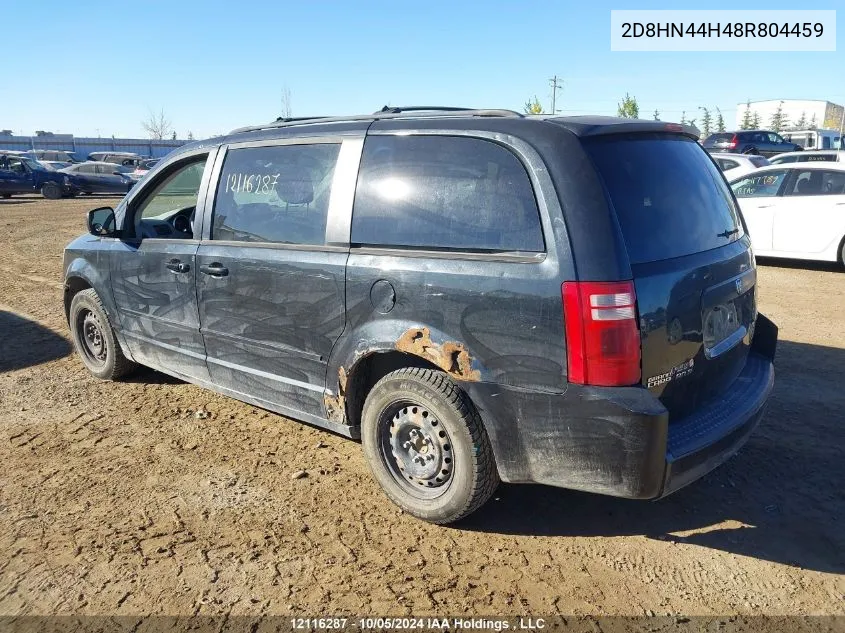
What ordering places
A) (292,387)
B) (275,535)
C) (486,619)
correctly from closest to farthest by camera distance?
(486,619), (275,535), (292,387)

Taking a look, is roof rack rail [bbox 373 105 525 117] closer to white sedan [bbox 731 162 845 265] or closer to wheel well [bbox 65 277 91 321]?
wheel well [bbox 65 277 91 321]

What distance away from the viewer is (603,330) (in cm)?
265

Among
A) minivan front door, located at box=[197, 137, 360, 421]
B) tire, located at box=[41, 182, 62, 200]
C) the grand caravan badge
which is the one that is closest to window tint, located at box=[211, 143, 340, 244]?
minivan front door, located at box=[197, 137, 360, 421]

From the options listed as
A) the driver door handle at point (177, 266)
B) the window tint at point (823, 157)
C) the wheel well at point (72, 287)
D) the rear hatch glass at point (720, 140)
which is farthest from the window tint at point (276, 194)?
the rear hatch glass at point (720, 140)

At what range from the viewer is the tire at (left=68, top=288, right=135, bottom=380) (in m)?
5.14

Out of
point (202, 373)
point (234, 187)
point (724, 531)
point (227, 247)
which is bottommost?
point (724, 531)

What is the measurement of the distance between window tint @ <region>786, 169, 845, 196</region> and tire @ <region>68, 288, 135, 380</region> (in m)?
9.27

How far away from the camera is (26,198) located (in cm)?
2794

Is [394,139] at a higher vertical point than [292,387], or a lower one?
higher

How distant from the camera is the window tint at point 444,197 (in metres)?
2.91

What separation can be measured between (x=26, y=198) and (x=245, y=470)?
95.0ft

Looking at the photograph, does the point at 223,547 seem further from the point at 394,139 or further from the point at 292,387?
the point at 394,139

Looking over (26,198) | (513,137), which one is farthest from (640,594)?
(26,198)

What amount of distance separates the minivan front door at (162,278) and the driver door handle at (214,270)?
116 millimetres
